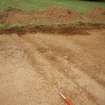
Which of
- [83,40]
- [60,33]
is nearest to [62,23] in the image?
[60,33]

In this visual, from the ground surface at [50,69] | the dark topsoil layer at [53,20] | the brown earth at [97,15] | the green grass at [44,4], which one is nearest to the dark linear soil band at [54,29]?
the dark topsoil layer at [53,20]

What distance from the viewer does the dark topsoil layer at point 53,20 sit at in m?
3.52

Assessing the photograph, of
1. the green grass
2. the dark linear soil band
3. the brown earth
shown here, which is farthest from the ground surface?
the green grass

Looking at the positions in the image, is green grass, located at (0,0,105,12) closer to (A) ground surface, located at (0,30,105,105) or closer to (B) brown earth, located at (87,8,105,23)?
(B) brown earth, located at (87,8,105,23)

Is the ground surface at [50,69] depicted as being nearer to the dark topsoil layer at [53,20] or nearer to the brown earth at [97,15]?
the dark topsoil layer at [53,20]

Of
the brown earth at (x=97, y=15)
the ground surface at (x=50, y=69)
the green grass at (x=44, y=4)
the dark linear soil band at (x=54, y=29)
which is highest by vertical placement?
the green grass at (x=44, y=4)

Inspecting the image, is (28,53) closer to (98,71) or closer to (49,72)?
(49,72)

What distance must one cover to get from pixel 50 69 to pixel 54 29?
3.84 feet

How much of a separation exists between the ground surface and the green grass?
1.04m

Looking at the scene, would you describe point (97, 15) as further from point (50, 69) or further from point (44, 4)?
point (50, 69)

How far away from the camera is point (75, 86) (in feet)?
7.51

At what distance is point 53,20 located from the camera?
3.83 metres

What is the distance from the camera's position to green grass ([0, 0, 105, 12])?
164 inches

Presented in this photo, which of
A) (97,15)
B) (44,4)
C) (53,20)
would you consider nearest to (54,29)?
(53,20)
